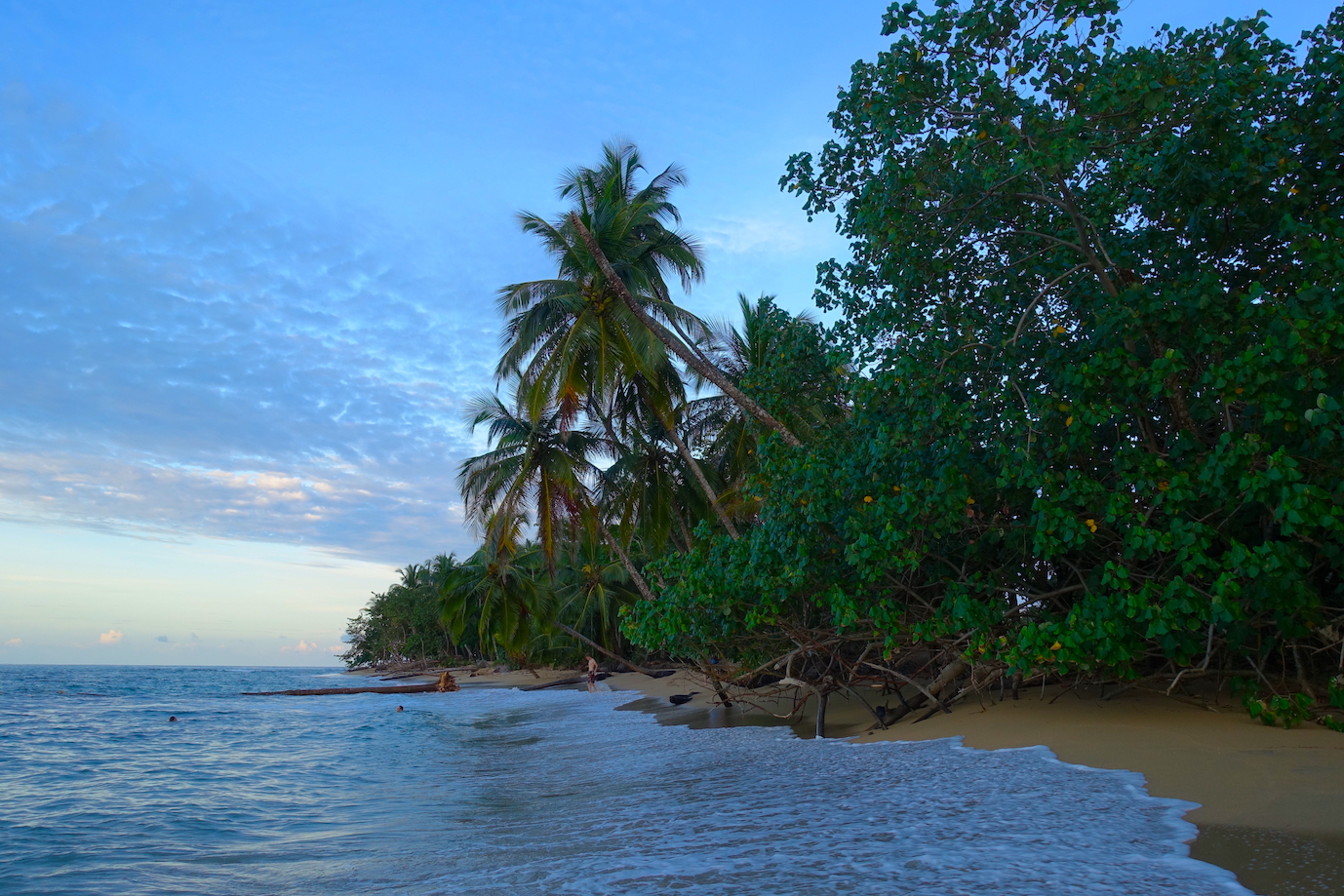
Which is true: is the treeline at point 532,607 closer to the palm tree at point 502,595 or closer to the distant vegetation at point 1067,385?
the palm tree at point 502,595

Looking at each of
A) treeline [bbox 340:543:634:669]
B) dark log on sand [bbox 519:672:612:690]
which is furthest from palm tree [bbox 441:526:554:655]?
dark log on sand [bbox 519:672:612:690]

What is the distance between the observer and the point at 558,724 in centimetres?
1553

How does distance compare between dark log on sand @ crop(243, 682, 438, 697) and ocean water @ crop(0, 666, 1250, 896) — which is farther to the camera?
dark log on sand @ crop(243, 682, 438, 697)

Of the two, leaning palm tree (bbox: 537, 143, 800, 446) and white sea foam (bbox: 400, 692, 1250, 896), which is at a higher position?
leaning palm tree (bbox: 537, 143, 800, 446)

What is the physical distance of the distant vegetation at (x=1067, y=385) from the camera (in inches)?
229

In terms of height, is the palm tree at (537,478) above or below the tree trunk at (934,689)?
above

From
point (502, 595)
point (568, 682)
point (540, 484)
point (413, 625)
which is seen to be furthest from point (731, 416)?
point (413, 625)

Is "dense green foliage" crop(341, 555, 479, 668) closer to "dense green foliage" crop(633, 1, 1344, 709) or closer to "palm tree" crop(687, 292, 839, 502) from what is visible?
"palm tree" crop(687, 292, 839, 502)

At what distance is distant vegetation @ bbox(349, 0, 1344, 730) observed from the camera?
5828 mm

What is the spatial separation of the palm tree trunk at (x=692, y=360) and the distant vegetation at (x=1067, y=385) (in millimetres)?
95

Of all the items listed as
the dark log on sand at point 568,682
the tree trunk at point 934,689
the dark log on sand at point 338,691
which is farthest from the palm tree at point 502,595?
the tree trunk at point 934,689

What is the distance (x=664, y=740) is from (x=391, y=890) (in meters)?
6.82

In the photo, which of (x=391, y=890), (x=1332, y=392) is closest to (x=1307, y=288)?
(x=1332, y=392)

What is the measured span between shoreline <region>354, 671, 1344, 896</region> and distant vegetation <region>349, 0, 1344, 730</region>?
40 cm
